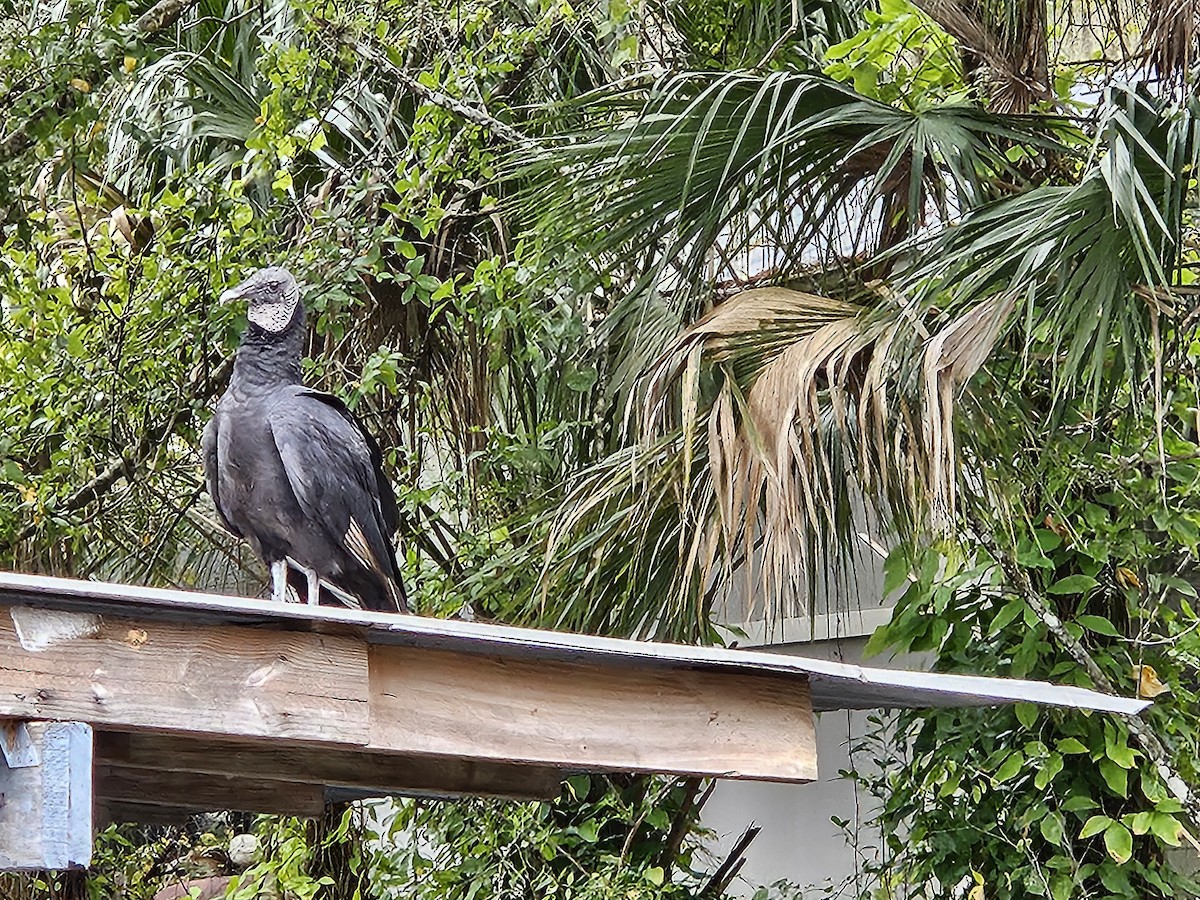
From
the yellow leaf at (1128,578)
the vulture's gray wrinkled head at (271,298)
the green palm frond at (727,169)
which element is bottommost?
the yellow leaf at (1128,578)

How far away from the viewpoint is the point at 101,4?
403 cm

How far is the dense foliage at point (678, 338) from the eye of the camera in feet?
10.4

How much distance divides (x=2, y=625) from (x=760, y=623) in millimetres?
3554

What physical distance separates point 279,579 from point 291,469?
30cm

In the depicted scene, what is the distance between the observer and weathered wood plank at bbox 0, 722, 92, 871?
1723 mm

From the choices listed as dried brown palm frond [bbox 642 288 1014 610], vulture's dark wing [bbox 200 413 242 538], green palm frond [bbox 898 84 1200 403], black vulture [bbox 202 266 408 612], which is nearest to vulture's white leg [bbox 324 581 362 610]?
black vulture [bbox 202 266 408 612]

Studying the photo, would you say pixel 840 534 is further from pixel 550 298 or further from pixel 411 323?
pixel 411 323

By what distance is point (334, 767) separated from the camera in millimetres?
2871

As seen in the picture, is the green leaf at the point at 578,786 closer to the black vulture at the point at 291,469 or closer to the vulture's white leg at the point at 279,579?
the black vulture at the point at 291,469

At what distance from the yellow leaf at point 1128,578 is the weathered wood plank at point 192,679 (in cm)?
225

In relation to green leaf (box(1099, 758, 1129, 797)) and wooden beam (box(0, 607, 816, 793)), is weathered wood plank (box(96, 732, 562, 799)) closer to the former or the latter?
wooden beam (box(0, 607, 816, 793))

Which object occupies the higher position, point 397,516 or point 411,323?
point 411,323

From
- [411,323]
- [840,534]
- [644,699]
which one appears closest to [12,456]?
[411,323]

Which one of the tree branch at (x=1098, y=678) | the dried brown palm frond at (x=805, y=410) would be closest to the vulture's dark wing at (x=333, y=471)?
the dried brown palm frond at (x=805, y=410)
